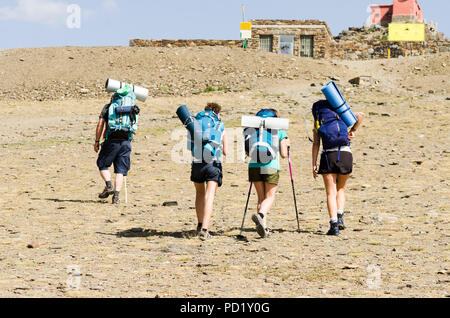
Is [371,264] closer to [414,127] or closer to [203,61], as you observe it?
[414,127]

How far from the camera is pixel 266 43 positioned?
4934 cm

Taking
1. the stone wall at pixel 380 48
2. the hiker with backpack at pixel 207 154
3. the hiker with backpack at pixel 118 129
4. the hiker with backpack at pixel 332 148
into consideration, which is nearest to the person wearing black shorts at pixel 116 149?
the hiker with backpack at pixel 118 129

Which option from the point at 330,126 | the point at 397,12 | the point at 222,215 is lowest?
the point at 222,215

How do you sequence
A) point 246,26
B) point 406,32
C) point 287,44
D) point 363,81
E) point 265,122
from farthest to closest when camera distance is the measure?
1. point 406,32
2. point 287,44
3. point 246,26
4. point 363,81
5. point 265,122

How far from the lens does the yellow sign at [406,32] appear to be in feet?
183

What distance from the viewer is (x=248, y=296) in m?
6.07

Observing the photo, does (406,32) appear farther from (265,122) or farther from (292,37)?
(265,122)

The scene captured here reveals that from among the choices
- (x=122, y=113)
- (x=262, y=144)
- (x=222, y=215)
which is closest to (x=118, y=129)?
(x=122, y=113)

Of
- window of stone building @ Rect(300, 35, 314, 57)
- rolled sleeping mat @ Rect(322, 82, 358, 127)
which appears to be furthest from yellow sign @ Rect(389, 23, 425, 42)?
rolled sleeping mat @ Rect(322, 82, 358, 127)

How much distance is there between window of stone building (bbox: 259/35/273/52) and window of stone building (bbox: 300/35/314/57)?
7.20ft

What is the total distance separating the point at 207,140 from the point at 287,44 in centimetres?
4123

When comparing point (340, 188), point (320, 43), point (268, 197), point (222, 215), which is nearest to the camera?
point (268, 197)
